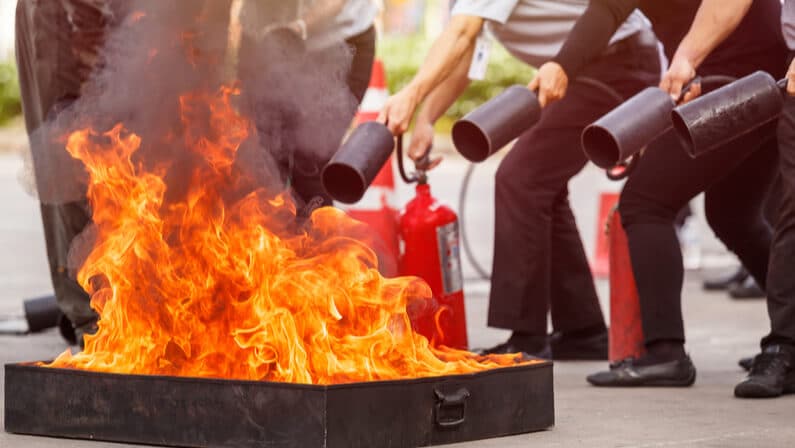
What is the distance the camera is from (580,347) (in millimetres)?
6441

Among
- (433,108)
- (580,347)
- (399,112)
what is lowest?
(580,347)

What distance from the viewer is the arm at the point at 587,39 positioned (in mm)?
5508

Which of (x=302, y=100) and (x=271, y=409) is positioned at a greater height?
(x=302, y=100)

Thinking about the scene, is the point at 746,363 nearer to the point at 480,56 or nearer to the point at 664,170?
the point at 664,170

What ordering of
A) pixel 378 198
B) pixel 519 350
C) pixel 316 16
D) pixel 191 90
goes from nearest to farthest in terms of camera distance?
pixel 191 90, pixel 316 16, pixel 519 350, pixel 378 198

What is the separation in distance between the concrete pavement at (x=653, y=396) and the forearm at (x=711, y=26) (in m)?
1.15

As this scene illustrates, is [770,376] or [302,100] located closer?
[770,376]

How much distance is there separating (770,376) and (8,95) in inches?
806

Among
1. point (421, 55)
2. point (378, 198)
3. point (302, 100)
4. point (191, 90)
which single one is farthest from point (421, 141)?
point (421, 55)

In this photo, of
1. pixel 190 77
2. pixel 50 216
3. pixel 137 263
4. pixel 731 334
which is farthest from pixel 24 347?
pixel 731 334

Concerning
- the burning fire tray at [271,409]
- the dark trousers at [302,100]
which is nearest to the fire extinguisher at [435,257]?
the dark trousers at [302,100]

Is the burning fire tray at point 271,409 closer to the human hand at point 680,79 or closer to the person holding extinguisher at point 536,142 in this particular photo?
the human hand at point 680,79

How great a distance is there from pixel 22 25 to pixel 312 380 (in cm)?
254

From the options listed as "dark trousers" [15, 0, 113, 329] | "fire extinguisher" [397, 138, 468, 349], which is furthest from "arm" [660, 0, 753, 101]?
"dark trousers" [15, 0, 113, 329]
